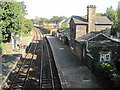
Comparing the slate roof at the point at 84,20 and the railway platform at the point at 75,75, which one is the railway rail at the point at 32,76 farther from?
the slate roof at the point at 84,20

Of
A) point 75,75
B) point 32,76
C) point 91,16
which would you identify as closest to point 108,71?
point 75,75

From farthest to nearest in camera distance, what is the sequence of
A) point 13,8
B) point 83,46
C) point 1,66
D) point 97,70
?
point 13,8, point 83,46, point 1,66, point 97,70

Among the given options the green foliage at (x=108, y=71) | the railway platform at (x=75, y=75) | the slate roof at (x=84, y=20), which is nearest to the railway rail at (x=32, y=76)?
the railway platform at (x=75, y=75)

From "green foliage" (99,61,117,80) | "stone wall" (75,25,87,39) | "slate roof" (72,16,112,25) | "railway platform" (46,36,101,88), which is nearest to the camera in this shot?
"green foliage" (99,61,117,80)

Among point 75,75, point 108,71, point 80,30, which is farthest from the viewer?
point 80,30

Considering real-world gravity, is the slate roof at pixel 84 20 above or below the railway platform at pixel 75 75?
above

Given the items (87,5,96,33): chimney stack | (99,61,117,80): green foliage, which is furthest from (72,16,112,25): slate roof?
(99,61,117,80): green foliage

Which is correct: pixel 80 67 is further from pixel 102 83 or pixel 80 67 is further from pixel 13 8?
pixel 13 8

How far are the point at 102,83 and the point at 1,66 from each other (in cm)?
1168

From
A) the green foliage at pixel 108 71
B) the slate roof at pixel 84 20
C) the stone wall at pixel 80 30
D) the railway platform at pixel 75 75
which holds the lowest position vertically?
the railway platform at pixel 75 75

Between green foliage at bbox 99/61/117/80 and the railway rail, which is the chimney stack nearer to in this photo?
the railway rail

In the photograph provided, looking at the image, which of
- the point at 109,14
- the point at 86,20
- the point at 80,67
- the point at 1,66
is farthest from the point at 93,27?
the point at 109,14

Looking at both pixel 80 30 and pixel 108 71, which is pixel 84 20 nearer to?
pixel 80 30

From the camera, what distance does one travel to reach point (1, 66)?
680 inches
